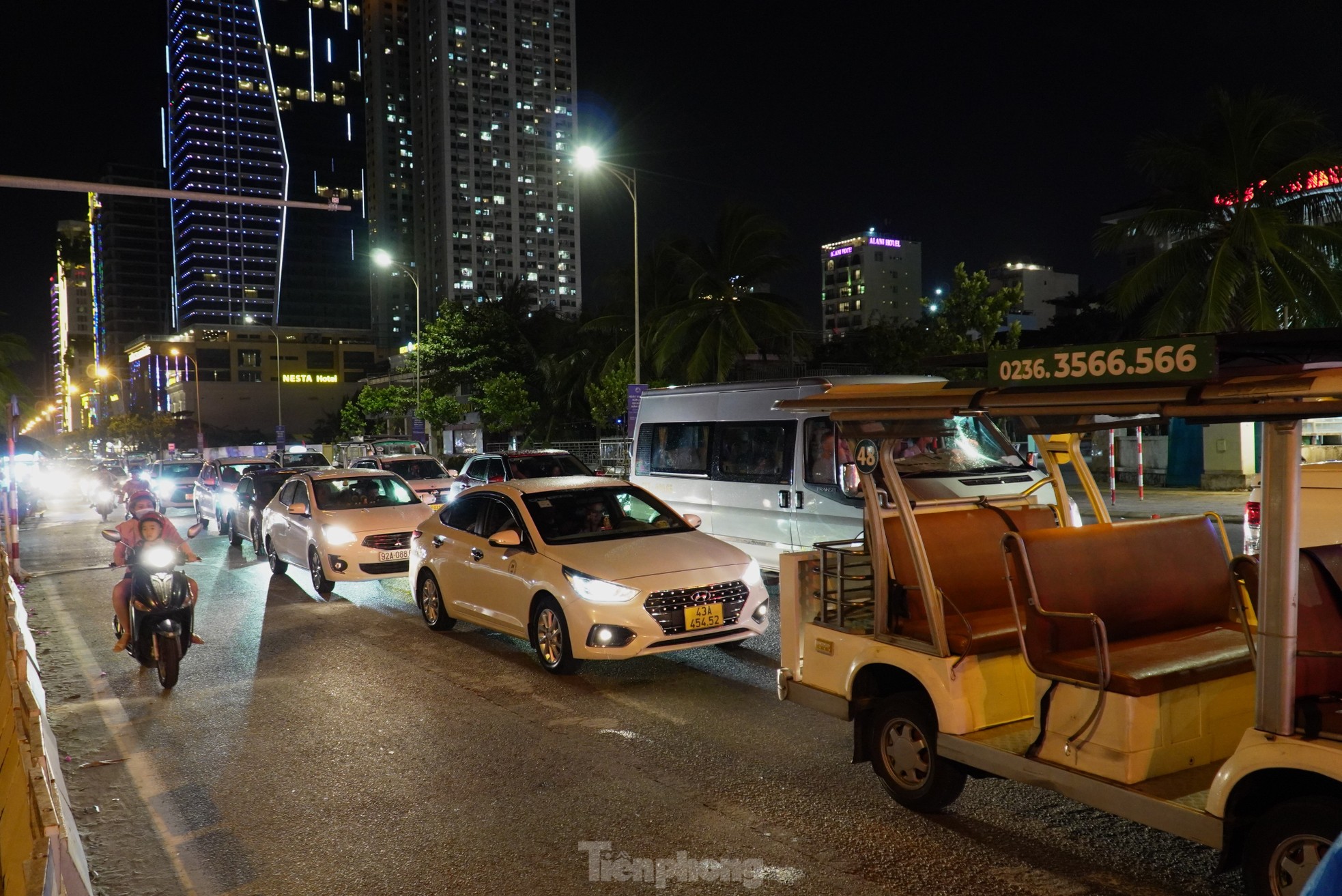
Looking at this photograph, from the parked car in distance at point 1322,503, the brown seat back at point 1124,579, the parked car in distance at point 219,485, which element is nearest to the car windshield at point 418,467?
the parked car in distance at point 219,485

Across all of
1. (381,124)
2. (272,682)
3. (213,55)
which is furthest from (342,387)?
(272,682)

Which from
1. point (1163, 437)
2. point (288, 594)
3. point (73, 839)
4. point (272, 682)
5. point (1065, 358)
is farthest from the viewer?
point (1163, 437)

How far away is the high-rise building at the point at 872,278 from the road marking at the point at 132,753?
13468 cm

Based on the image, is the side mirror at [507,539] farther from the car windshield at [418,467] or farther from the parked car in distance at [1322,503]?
the car windshield at [418,467]

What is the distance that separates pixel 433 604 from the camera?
1042 cm

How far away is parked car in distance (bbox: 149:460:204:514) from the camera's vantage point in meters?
28.1

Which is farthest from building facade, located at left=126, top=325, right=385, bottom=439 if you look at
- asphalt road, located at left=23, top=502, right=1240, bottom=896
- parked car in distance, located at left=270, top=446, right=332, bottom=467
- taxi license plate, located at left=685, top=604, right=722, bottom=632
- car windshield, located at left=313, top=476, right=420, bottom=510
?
taxi license plate, located at left=685, top=604, right=722, bottom=632

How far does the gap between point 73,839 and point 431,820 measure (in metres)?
1.65

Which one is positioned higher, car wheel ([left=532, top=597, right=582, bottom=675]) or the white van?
the white van

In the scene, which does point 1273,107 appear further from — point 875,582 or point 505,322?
point 505,322

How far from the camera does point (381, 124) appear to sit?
566 feet

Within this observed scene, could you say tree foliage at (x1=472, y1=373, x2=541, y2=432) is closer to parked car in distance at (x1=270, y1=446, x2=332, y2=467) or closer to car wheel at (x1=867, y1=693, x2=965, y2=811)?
parked car in distance at (x1=270, y1=446, x2=332, y2=467)

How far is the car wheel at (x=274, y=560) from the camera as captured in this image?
47.9 feet

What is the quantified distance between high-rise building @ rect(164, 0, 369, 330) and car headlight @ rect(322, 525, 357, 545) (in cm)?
16316
